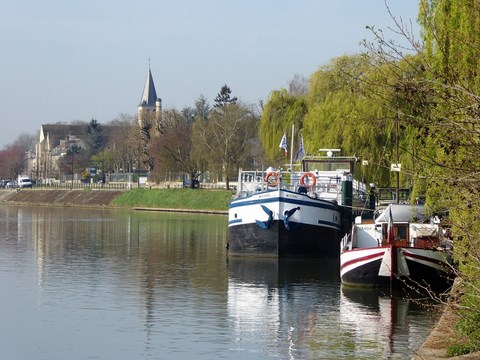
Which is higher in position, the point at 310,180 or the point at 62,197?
the point at 310,180

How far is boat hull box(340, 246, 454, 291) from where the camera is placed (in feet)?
88.6

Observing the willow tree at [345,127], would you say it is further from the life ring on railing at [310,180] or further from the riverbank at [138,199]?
the riverbank at [138,199]

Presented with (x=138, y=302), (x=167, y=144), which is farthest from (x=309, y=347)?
(x=167, y=144)

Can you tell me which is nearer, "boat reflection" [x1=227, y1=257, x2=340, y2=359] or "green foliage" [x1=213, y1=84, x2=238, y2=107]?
"boat reflection" [x1=227, y1=257, x2=340, y2=359]

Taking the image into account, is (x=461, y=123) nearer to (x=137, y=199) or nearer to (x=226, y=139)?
(x=226, y=139)

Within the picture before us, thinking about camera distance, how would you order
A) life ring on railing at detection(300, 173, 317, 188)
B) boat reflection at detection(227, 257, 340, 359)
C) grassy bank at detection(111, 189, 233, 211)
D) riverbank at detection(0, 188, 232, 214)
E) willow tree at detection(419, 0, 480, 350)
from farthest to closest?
riverbank at detection(0, 188, 232, 214) → grassy bank at detection(111, 189, 233, 211) → life ring on railing at detection(300, 173, 317, 188) → boat reflection at detection(227, 257, 340, 359) → willow tree at detection(419, 0, 480, 350)

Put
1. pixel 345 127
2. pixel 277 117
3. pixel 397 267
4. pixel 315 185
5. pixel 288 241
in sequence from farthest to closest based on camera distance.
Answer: pixel 277 117 → pixel 345 127 → pixel 315 185 → pixel 288 241 → pixel 397 267

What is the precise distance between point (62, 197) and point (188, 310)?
92894 mm

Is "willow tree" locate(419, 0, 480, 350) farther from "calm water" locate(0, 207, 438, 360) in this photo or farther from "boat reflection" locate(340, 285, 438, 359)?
"calm water" locate(0, 207, 438, 360)

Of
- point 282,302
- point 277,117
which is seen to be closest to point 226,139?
point 277,117

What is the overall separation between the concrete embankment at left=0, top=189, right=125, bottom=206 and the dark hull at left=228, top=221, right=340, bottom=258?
222ft

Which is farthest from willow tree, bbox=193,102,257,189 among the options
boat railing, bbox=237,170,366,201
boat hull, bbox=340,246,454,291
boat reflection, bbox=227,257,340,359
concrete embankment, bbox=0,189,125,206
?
boat hull, bbox=340,246,454,291

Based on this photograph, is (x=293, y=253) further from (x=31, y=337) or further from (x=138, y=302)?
(x=31, y=337)

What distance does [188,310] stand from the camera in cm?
2564
